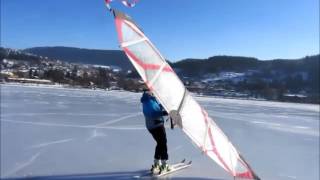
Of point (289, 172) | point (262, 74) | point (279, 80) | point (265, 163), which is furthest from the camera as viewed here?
point (262, 74)

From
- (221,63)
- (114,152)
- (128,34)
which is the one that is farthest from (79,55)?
(128,34)

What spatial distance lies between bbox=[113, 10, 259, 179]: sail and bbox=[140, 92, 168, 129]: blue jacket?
1004 mm

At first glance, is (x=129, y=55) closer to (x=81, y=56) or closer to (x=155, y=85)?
(x=155, y=85)

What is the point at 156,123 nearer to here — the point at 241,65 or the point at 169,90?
the point at 169,90

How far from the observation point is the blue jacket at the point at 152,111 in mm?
4969

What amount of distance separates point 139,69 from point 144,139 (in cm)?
503

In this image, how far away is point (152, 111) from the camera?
5012 millimetres

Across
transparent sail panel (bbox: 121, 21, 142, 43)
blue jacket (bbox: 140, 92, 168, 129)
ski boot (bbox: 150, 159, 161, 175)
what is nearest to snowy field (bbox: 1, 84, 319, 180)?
ski boot (bbox: 150, 159, 161, 175)

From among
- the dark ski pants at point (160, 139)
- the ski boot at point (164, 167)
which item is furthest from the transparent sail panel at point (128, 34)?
the ski boot at point (164, 167)

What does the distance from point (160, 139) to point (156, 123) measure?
0.81 ft

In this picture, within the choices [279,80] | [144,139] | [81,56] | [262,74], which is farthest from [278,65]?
[144,139]

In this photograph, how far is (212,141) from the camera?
4.02m

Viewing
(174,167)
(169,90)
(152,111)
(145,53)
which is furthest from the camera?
(174,167)

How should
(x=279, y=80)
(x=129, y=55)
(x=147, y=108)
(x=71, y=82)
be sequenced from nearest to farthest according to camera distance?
(x=129, y=55) < (x=147, y=108) < (x=71, y=82) < (x=279, y=80)
